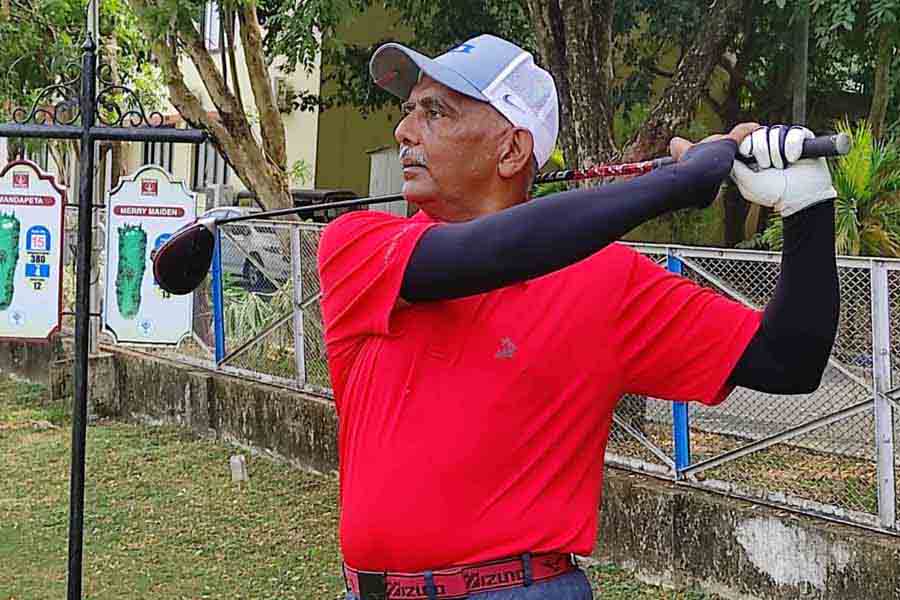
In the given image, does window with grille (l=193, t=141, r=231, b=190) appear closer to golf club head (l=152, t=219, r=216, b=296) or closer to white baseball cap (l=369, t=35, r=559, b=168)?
golf club head (l=152, t=219, r=216, b=296)

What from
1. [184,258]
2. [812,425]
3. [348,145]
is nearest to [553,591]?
[184,258]

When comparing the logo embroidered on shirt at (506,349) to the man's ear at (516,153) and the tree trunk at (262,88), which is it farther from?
the tree trunk at (262,88)

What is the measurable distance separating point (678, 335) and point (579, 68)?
213 inches

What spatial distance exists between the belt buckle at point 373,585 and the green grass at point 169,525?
12.5 feet

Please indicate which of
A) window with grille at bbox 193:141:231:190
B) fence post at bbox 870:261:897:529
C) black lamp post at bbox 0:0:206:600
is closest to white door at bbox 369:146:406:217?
window with grille at bbox 193:141:231:190

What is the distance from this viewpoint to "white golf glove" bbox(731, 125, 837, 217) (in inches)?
80.7

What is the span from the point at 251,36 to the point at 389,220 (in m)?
10.0

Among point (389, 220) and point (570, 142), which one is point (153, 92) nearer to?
point (570, 142)

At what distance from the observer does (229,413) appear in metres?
9.51

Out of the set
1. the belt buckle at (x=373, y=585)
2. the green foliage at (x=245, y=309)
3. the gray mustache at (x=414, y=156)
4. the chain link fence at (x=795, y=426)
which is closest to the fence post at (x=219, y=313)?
the green foliage at (x=245, y=309)

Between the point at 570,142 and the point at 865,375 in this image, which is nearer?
the point at 865,375

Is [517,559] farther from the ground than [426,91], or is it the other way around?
[426,91]

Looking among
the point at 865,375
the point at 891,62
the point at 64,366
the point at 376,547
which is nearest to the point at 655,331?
the point at 376,547

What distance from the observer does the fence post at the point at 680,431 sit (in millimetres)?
6105
